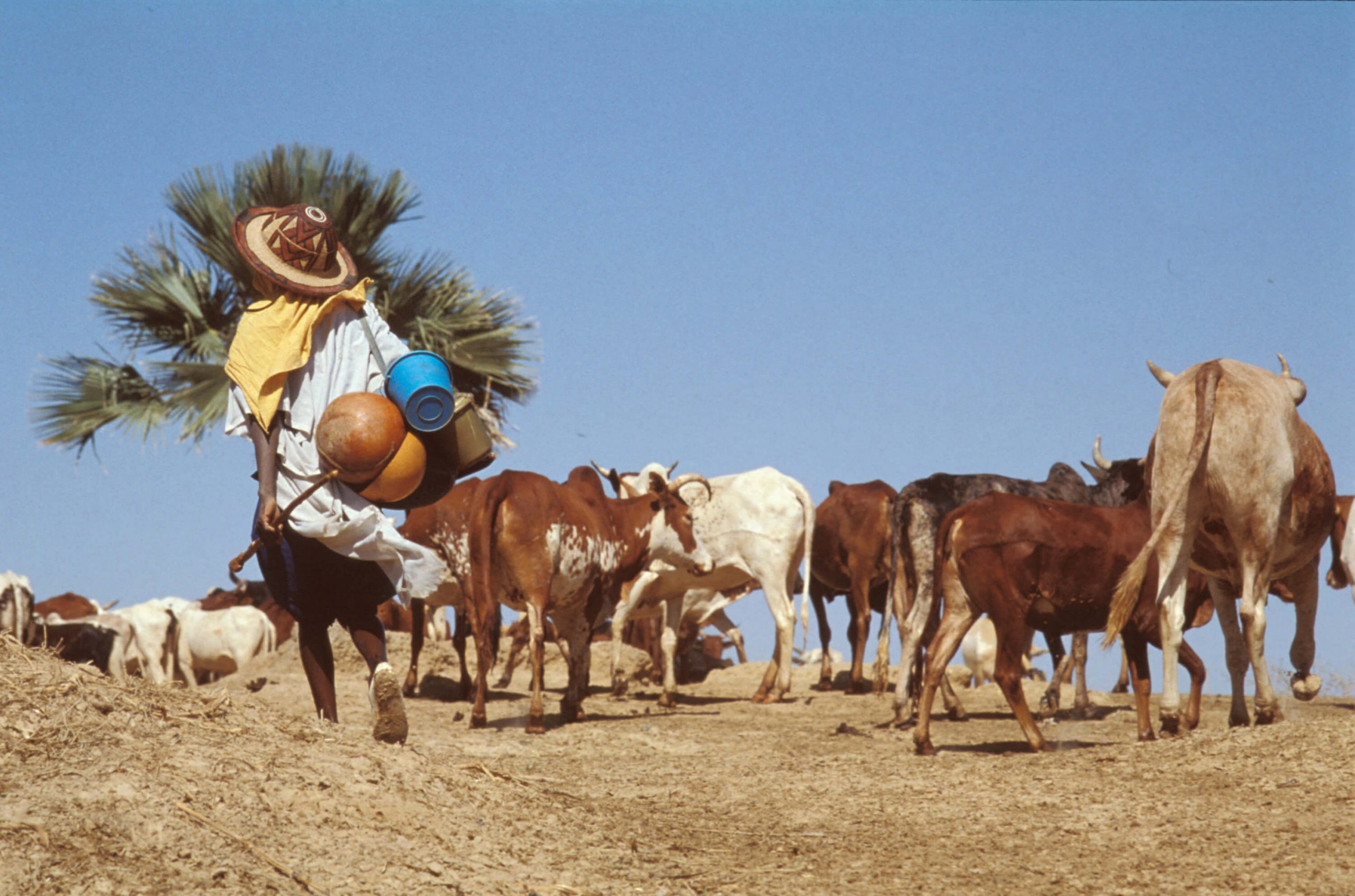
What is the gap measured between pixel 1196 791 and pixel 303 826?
14.2 feet

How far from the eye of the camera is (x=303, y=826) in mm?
4719

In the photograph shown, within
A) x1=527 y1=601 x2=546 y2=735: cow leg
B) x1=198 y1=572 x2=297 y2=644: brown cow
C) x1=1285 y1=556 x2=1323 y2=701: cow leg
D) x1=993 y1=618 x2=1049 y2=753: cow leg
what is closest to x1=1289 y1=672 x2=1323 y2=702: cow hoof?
x1=1285 y1=556 x2=1323 y2=701: cow leg

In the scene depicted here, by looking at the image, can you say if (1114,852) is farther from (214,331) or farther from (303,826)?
(214,331)

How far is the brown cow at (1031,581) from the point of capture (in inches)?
362

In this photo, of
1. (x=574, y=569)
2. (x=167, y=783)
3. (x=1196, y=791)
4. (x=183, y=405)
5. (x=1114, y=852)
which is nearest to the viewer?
(x=167, y=783)

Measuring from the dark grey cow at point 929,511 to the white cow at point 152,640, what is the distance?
11.8 metres

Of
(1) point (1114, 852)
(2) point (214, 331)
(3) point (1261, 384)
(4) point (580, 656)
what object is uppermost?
(2) point (214, 331)

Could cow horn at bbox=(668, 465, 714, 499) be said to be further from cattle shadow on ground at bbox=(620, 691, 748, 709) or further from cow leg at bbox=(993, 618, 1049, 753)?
cow leg at bbox=(993, 618, 1049, 753)

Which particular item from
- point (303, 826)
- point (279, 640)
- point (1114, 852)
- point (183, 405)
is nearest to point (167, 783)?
point (303, 826)

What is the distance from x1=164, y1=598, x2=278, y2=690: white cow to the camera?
70.9ft

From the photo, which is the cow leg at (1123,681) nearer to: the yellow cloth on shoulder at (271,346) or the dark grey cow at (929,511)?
the dark grey cow at (929,511)

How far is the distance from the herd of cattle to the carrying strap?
173 inches

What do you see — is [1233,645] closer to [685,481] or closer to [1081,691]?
[1081,691]

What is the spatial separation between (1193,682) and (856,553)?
6.43 meters
